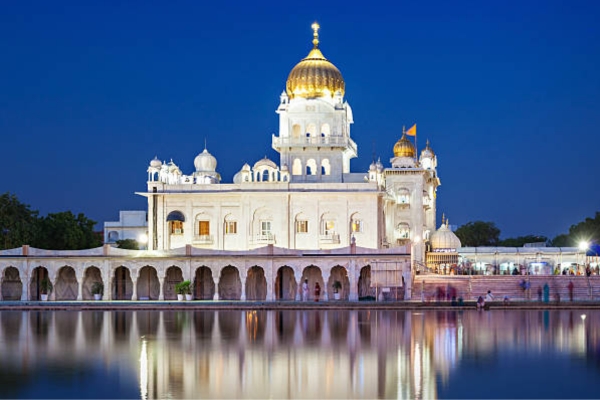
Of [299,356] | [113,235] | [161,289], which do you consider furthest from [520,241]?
[299,356]

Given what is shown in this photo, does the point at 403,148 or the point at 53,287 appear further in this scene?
the point at 403,148

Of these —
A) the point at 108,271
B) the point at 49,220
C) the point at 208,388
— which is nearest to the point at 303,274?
the point at 108,271

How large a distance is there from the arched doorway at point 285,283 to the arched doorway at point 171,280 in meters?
5.55

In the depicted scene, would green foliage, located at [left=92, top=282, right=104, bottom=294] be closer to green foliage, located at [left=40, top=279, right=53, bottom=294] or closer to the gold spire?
green foliage, located at [left=40, top=279, right=53, bottom=294]

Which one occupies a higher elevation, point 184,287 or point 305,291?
point 184,287

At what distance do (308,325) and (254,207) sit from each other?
24.7 meters

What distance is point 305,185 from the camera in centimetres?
5788

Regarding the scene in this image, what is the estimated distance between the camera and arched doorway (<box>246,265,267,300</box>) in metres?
54.3

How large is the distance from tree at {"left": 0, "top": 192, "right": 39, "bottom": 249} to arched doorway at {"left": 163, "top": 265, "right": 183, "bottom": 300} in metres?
10.7

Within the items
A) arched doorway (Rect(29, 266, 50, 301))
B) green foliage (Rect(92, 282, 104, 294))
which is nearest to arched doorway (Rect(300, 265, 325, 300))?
green foliage (Rect(92, 282, 104, 294))

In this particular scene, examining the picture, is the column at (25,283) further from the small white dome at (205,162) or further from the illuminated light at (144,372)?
the illuminated light at (144,372)

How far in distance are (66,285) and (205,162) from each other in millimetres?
13382

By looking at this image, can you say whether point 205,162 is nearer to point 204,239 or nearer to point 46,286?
point 204,239

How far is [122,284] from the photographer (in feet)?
181
